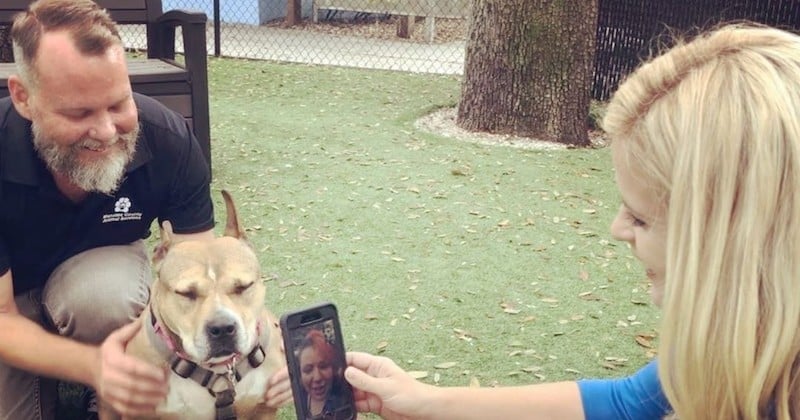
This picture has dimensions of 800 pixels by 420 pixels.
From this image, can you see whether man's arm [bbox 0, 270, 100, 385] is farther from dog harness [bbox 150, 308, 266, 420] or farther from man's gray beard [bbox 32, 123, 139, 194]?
man's gray beard [bbox 32, 123, 139, 194]

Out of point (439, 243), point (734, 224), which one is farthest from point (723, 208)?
point (439, 243)

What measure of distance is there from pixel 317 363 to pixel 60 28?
1.32 m

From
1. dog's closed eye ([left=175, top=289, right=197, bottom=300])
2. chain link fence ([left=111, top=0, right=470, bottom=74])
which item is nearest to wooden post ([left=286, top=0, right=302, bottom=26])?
chain link fence ([left=111, top=0, right=470, bottom=74])

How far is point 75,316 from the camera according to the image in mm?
2668

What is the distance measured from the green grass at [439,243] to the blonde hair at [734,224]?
6.28 feet

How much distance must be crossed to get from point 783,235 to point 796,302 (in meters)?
0.11

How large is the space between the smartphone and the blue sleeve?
0.58 m

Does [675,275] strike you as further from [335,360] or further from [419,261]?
[419,261]

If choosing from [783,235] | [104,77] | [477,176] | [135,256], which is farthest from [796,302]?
[477,176]

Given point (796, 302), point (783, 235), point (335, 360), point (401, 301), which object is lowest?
point (401, 301)

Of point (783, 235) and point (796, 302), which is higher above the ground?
point (783, 235)

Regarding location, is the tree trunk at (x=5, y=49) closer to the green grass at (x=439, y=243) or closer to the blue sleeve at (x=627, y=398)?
the green grass at (x=439, y=243)

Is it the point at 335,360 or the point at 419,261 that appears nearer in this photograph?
the point at 335,360

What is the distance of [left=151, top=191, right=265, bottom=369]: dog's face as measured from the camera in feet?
7.85
